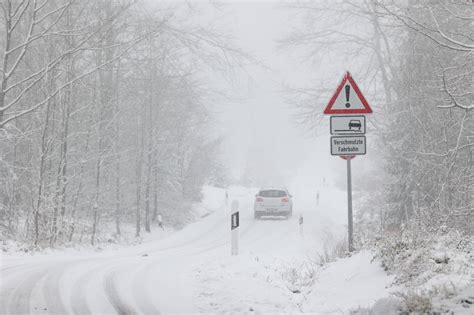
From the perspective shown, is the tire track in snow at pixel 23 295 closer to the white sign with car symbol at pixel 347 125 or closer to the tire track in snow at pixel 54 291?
the tire track in snow at pixel 54 291

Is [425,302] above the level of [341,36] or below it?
below

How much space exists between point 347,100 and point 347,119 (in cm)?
32

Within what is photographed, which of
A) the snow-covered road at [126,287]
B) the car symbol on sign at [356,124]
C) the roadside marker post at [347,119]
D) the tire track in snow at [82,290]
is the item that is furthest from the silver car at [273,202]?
the car symbol on sign at [356,124]

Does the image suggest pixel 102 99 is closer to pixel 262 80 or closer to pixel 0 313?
pixel 262 80

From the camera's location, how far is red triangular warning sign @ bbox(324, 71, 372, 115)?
8234 mm

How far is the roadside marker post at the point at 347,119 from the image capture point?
823 cm

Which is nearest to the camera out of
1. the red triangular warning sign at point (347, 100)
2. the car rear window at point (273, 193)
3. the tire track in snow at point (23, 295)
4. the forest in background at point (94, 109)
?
the tire track in snow at point (23, 295)

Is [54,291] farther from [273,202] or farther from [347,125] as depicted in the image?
[273,202]

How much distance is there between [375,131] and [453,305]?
15.8 metres

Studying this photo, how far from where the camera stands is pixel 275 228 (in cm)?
2434

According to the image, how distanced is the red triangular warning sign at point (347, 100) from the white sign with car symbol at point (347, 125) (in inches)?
4.0

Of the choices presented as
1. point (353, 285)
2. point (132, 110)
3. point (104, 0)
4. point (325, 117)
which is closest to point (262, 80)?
point (104, 0)

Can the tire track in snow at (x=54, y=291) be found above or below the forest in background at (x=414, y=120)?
below

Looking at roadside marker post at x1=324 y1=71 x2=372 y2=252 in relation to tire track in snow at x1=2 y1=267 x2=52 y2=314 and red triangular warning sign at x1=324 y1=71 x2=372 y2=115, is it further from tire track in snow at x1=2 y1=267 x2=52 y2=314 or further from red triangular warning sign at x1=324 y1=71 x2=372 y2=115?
tire track in snow at x1=2 y1=267 x2=52 y2=314
